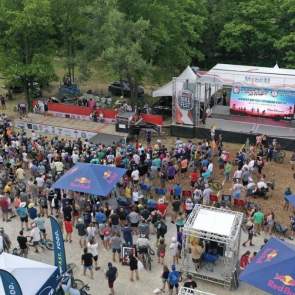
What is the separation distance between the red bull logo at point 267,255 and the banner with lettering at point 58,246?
575cm

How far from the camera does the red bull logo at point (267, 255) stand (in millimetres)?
12984

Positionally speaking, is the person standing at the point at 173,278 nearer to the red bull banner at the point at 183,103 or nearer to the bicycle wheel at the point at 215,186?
the bicycle wheel at the point at 215,186

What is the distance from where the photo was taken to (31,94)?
107ft

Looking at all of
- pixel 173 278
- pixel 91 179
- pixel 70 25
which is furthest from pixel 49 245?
pixel 70 25

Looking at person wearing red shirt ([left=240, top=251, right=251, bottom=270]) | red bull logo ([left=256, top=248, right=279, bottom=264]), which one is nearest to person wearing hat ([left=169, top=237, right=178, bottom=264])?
person wearing red shirt ([left=240, top=251, right=251, bottom=270])

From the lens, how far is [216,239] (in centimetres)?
1445

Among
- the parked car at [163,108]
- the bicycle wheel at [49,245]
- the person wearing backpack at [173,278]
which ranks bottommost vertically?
the bicycle wheel at [49,245]

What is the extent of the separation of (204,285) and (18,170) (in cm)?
968

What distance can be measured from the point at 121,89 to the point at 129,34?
21.0 feet

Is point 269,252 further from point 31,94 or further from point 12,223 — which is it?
point 31,94

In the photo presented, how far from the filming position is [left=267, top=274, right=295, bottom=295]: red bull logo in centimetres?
1220

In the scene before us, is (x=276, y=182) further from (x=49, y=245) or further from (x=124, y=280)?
(x=49, y=245)

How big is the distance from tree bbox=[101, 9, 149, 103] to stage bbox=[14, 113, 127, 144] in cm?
350

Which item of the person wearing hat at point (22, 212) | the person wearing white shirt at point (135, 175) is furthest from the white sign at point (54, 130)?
the person wearing hat at point (22, 212)
